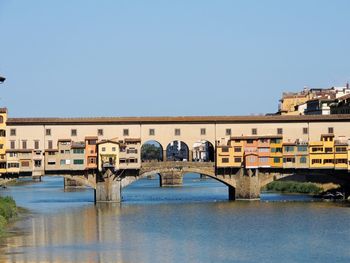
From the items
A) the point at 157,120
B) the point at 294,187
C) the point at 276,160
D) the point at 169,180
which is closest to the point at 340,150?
the point at 276,160

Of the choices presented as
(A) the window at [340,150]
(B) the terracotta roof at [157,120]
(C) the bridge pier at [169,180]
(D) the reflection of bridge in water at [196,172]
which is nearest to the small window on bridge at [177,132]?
(B) the terracotta roof at [157,120]

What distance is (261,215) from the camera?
58.9m

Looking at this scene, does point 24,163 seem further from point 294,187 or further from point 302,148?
point 294,187

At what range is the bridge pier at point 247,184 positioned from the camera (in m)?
72.6

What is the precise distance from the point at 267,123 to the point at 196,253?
3448 centimetres

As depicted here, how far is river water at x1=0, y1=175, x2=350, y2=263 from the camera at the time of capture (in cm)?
4178

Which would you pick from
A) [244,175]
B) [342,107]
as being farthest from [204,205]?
[342,107]

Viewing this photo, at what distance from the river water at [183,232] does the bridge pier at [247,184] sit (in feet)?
3.94

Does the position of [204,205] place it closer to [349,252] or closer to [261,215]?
[261,215]

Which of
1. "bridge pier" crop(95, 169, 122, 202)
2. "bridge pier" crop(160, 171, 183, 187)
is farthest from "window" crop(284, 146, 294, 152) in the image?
"bridge pier" crop(160, 171, 183, 187)

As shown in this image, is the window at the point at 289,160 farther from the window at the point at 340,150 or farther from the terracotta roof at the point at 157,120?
the terracotta roof at the point at 157,120

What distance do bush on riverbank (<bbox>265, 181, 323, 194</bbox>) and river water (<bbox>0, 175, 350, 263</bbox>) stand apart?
6.77 metres

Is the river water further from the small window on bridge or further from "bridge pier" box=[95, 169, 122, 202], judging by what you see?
the small window on bridge

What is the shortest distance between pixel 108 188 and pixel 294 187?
702 inches
